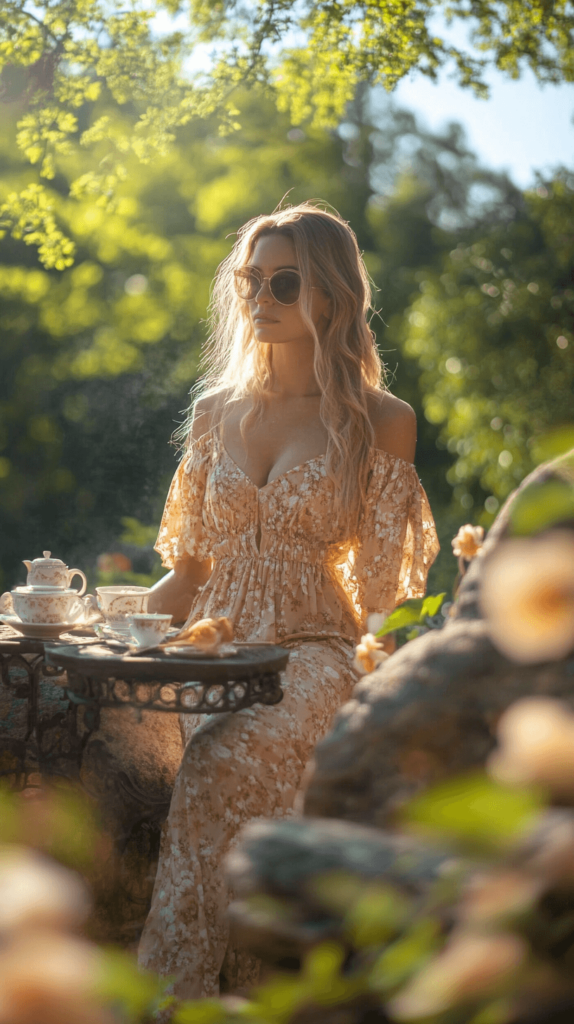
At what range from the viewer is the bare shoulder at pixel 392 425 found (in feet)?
9.55

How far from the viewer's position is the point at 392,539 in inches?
110

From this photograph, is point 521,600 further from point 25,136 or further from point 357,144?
point 357,144

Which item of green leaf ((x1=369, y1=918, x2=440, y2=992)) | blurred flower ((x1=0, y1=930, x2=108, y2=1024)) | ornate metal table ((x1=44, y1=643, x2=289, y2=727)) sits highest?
blurred flower ((x1=0, y1=930, x2=108, y2=1024))

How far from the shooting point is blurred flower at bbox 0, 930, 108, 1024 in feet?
1.34

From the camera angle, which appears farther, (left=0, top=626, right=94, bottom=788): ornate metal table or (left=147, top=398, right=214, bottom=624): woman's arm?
(left=147, top=398, right=214, bottom=624): woman's arm

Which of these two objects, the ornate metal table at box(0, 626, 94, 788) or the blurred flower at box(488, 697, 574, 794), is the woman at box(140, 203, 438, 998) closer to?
the ornate metal table at box(0, 626, 94, 788)

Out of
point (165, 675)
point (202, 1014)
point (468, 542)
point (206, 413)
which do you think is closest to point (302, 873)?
point (202, 1014)

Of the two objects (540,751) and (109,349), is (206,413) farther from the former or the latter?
(109,349)

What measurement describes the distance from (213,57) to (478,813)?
4.74 meters

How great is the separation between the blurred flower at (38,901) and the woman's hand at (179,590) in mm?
2599

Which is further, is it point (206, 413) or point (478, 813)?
point (206, 413)

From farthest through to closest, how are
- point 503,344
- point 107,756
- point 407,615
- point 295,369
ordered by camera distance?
point 503,344 < point 295,369 < point 107,756 < point 407,615

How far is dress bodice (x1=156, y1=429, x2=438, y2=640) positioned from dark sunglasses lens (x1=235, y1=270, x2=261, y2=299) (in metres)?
0.51

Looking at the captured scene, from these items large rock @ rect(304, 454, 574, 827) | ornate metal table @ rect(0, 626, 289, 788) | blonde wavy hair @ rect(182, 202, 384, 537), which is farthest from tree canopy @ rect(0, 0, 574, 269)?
large rock @ rect(304, 454, 574, 827)
